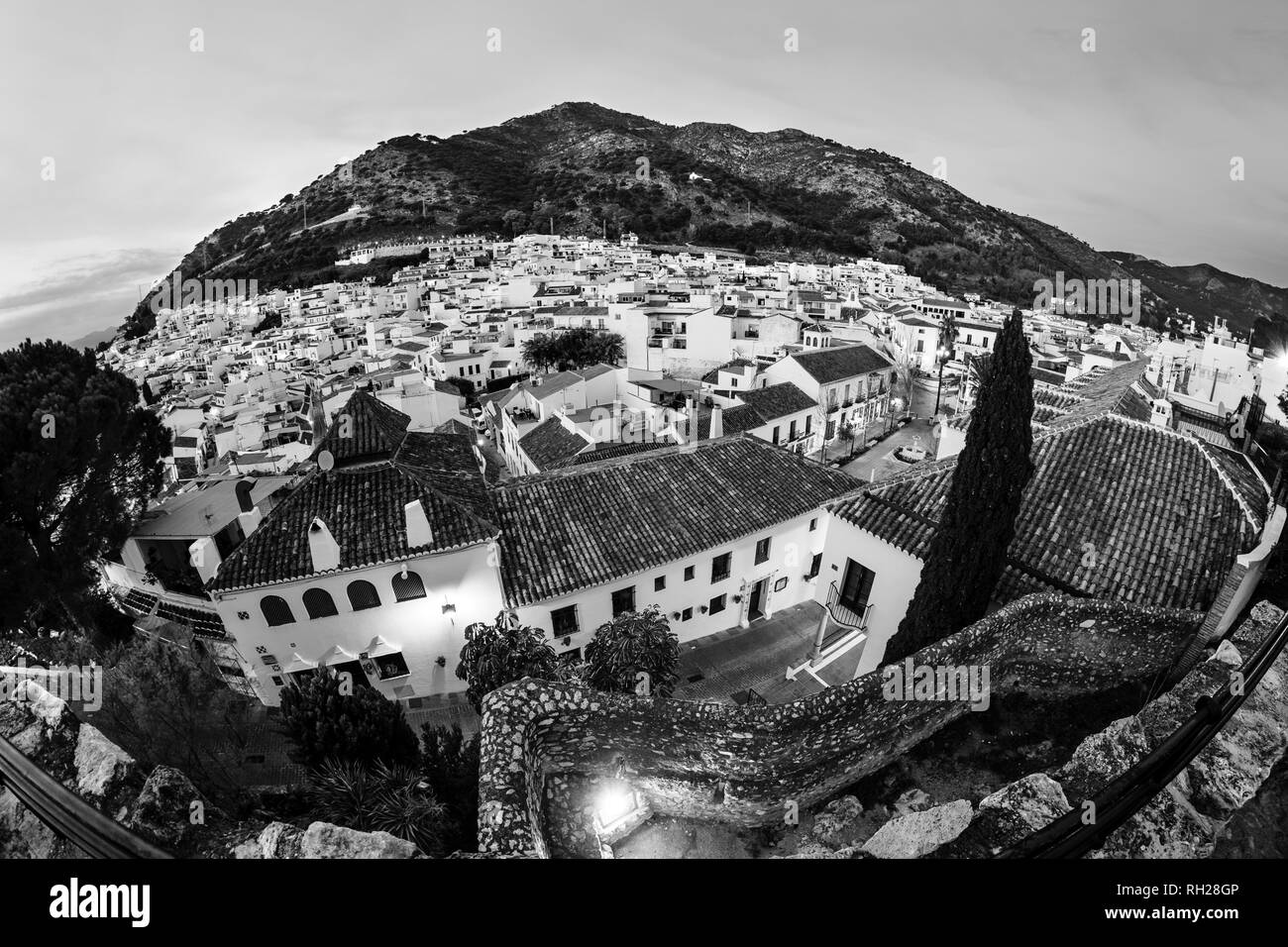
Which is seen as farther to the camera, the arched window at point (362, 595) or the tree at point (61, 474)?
the tree at point (61, 474)

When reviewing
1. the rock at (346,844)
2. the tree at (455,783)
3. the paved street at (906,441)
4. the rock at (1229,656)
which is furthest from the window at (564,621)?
the paved street at (906,441)

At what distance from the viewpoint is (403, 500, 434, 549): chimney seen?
51.8 ft

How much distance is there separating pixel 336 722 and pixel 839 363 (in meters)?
42.6

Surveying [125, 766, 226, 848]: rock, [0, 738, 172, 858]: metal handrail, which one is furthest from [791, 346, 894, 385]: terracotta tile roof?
[0, 738, 172, 858]: metal handrail

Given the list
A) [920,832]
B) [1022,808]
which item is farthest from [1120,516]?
[1022,808]

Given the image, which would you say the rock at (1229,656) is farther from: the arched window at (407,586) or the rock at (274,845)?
the arched window at (407,586)

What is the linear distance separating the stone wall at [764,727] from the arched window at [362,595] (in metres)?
9.90

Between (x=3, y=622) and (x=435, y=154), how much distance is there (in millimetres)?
215019

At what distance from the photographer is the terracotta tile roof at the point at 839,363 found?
43.8 m

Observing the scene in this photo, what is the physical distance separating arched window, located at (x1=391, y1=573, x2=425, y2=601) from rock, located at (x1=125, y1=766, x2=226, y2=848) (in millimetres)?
10025

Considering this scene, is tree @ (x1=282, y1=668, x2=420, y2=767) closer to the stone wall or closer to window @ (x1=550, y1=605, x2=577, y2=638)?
window @ (x1=550, y1=605, x2=577, y2=638)

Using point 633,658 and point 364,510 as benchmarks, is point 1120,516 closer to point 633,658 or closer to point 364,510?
point 633,658

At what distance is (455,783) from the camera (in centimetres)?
1148

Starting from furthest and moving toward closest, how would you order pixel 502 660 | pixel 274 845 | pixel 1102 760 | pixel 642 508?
pixel 642 508, pixel 502 660, pixel 1102 760, pixel 274 845
